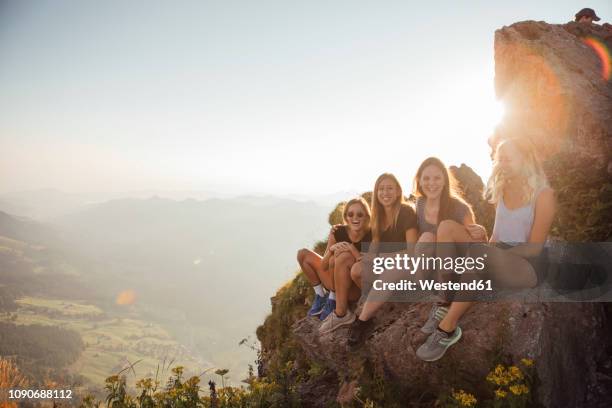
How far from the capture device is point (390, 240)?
21.9 feet

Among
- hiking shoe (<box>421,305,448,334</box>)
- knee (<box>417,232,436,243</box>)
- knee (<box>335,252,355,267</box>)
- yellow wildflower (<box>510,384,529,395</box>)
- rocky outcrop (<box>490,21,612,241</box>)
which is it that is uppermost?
rocky outcrop (<box>490,21,612,241</box>)

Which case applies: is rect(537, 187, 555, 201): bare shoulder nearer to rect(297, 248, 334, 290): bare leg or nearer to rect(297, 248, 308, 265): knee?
rect(297, 248, 334, 290): bare leg

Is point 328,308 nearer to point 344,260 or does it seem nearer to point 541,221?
point 344,260

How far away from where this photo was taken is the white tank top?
5.18 meters

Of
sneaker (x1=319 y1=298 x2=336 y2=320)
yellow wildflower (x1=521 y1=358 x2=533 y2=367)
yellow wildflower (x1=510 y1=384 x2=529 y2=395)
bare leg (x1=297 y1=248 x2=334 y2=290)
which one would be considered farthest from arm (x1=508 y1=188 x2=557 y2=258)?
bare leg (x1=297 y1=248 x2=334 y2=290)

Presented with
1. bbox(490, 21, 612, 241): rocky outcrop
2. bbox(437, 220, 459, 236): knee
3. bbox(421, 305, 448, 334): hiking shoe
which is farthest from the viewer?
bbox(490, 21, 612, 241): rocky outcrop

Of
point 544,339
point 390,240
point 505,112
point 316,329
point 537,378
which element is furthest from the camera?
point 505,112

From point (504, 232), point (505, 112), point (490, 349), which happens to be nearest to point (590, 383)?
point (490, 349)

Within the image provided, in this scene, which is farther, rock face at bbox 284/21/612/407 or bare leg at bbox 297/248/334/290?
bare leg at bbox 297/248/334/290

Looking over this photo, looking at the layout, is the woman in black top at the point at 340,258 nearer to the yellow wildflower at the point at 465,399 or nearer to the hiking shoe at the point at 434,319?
the hiking shoe at the point at 434,319

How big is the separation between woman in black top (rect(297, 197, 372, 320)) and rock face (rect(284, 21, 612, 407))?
0.58 metres

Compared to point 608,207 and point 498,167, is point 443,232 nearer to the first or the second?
point 498,167

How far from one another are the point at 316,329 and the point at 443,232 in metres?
3.40

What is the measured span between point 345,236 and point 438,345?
9.25ft
